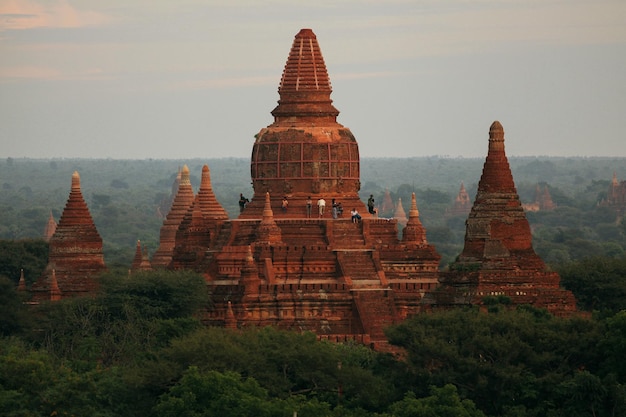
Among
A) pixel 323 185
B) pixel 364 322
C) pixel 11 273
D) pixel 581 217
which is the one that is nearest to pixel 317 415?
pixel 364 322

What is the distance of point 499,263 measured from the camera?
2279 inches

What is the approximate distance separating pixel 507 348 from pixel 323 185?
16.2 m

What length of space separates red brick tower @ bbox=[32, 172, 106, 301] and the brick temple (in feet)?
0.09

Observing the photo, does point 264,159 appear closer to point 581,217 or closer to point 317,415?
point 317,415

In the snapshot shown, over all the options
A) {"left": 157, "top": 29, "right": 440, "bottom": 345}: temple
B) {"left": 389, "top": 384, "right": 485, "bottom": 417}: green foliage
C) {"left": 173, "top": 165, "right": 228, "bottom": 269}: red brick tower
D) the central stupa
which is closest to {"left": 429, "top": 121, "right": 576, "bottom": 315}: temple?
{"left": 157, "top": 29, "right": 440, "bottom": 345}: temple

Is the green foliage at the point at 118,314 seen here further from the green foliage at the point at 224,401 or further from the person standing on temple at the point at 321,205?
the green foliage at the point at 224,401

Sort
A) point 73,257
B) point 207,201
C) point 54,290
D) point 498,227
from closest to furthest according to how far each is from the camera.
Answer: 1. point 498,227
2. point 54,290
3. point 73,257
4. point 207,201

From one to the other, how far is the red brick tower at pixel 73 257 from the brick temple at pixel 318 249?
27 mm

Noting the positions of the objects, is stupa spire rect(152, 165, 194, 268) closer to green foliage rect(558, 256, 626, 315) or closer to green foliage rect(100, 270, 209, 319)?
green foliage rect(100, 270, 209, 319)

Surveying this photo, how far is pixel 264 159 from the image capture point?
66375 millimetres

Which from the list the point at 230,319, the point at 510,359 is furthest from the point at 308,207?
the point at 510,359

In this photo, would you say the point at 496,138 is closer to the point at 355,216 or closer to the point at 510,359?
the point at 355,216

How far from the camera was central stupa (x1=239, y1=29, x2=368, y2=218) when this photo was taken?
65.9 meters

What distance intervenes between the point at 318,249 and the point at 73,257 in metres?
8.34
